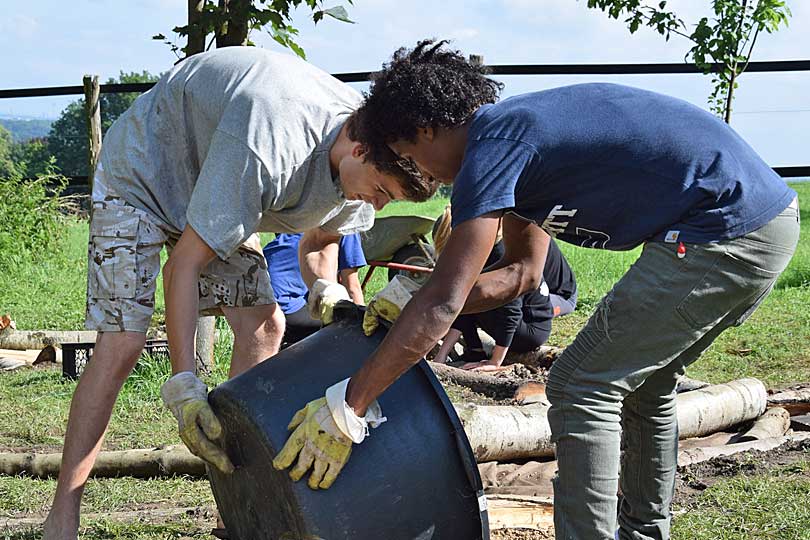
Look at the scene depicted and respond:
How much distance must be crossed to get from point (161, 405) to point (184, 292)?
7.38ft

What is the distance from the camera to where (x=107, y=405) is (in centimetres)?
278

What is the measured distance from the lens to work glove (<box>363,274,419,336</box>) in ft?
7.93

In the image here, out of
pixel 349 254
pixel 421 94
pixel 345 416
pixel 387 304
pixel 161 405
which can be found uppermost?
pixel 421 94

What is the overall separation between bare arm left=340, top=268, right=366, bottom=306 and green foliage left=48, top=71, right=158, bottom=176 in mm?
21679

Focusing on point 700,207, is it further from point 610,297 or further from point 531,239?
point 531,239

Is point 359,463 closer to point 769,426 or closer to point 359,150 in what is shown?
point 359,150

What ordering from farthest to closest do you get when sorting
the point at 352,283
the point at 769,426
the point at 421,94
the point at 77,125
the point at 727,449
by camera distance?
the point at 77,125, the point at 769,426, the point at 352,283, the point at 727,449, the point at 421,94

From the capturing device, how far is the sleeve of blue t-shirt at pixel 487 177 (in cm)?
201

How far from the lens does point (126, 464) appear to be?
11.7 ft

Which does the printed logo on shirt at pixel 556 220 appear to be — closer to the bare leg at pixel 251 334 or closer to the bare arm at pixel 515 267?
the bare arm at pixel 515 267

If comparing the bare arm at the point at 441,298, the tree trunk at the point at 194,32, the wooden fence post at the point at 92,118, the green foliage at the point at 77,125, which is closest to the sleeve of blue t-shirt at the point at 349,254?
the tree trunk at the point at 194,32

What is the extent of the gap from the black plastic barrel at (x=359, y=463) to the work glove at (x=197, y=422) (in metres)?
0.03

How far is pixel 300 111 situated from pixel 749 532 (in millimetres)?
1859

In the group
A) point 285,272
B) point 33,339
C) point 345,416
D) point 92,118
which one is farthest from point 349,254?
point 92,118
